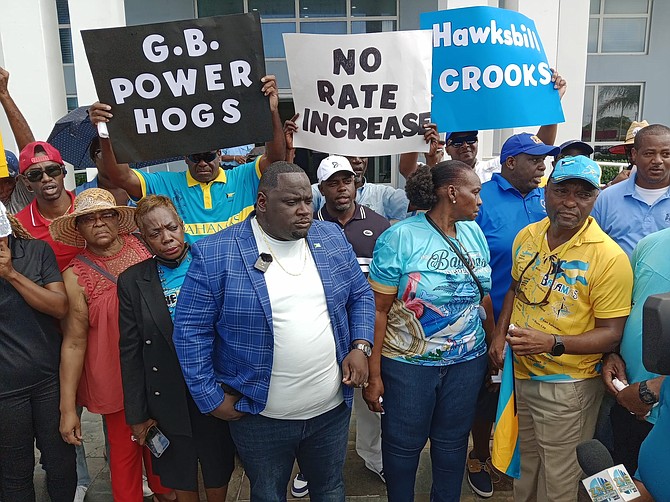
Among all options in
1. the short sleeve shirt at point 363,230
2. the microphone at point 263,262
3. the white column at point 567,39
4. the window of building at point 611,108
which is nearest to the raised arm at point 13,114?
the short sleeve shirt at point 363,230

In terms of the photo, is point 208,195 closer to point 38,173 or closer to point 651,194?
point 38,173

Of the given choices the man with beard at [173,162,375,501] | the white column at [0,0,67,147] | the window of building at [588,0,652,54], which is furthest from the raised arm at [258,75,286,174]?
the window of building at [588,0,652,54]

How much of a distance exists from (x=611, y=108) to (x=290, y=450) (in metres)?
12.6

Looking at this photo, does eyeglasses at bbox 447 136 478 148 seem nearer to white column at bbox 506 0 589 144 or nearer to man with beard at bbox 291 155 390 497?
man with beard at bbox 291 155 390 497

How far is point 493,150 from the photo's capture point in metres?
8.55

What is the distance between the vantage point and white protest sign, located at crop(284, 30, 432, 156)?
3.21 metres

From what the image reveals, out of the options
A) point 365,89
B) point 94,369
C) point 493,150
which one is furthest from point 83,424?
point 493,150

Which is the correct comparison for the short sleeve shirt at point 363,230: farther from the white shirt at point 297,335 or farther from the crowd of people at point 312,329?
the white shirt at point 297,335

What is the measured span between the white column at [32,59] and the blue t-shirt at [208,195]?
182 inches

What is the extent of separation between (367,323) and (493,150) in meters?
6.85

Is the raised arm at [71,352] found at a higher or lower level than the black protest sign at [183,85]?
lower

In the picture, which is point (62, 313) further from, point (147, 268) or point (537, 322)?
point (537, 322)

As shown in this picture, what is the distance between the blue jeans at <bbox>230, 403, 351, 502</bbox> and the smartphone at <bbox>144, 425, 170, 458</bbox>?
0.45 meters

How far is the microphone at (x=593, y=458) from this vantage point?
55.3 inches
